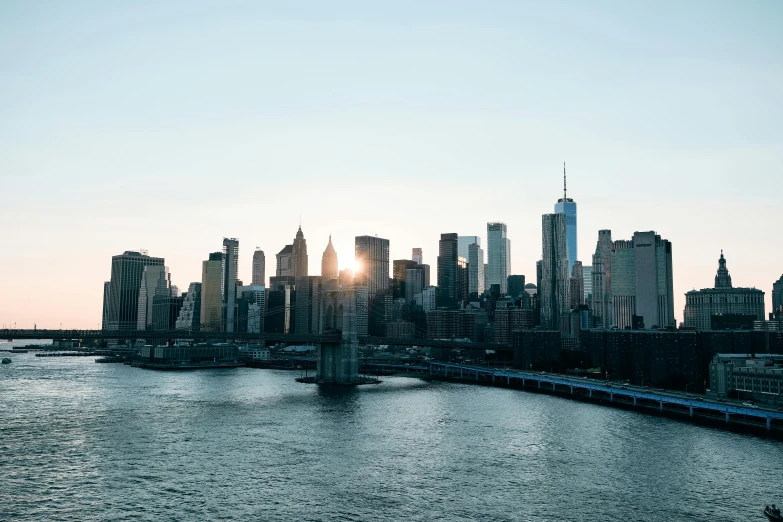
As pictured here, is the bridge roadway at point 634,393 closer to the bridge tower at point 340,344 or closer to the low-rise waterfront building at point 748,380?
the low-rise waterfront building at point 748,380

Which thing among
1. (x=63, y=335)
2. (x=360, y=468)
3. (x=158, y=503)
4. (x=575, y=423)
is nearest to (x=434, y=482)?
(x=360, y=468)

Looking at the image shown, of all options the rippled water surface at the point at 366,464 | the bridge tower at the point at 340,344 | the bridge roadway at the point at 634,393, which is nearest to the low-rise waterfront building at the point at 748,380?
the bridge roadway at the point at 634,393

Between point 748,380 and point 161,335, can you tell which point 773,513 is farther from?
point 161,335

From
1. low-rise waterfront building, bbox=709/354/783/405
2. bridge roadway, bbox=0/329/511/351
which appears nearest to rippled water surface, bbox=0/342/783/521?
bridge roadway, bbox=0/329/511/351

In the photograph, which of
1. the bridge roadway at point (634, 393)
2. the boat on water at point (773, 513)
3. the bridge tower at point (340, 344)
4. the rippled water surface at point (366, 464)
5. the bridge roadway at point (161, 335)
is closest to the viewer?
the boat on water at point (773, 513)

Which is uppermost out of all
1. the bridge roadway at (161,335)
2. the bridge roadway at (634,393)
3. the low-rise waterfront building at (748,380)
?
the bridge roadway at (161,335)

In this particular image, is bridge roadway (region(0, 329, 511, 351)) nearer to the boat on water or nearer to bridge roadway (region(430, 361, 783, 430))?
bridge roadway (region(430, 361, 783, 430))

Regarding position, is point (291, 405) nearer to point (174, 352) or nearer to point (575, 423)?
point (575, 423)
